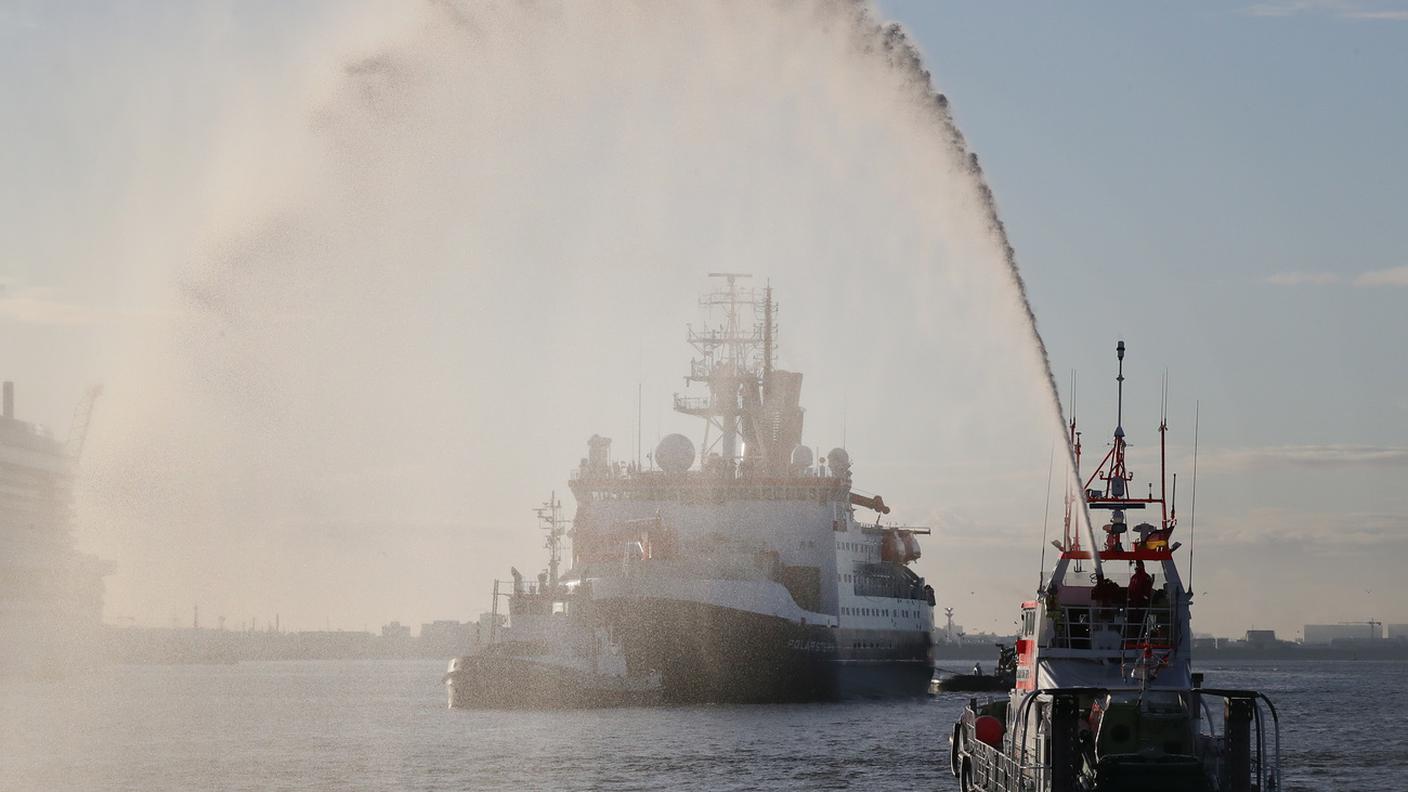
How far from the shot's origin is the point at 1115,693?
28.7 meters

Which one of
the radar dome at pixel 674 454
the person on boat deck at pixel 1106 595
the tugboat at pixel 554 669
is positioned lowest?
the tugboat at pixel 554 669

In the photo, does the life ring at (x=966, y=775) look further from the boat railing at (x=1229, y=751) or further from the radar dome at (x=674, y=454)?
the radar dome at (x=674, y=454)

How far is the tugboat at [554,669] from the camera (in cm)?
8088

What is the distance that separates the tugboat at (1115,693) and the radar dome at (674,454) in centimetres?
5665

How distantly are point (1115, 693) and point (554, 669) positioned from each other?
5490cm

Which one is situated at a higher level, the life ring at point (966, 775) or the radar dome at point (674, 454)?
the radar dome at point (674, 454)

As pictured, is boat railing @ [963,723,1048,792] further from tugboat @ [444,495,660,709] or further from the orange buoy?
tugboat @ [444,495,660,709]

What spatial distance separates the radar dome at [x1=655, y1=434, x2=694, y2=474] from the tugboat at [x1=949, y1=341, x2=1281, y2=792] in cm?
5665

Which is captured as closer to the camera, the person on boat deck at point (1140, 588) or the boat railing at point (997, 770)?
the boat railing at point (997, 770)

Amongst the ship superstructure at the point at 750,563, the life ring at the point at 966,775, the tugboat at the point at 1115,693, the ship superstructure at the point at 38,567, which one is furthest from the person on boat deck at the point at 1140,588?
the ship superstructure at the point at 38,567

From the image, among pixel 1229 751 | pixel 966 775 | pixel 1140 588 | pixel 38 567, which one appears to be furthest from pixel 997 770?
pixel 38 567

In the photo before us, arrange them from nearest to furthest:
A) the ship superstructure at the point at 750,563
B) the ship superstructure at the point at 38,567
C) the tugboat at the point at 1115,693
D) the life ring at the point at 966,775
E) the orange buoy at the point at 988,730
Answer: the tugboat at the point at 1115,693, the orange buoy at the point at 988,730, the life ring at the point at 966,775, the ship superstructure at the point at 750,563, the ship superstructure at the point at 38,567

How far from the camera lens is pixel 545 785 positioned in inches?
1863

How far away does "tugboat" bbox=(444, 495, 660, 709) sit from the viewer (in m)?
80.9
